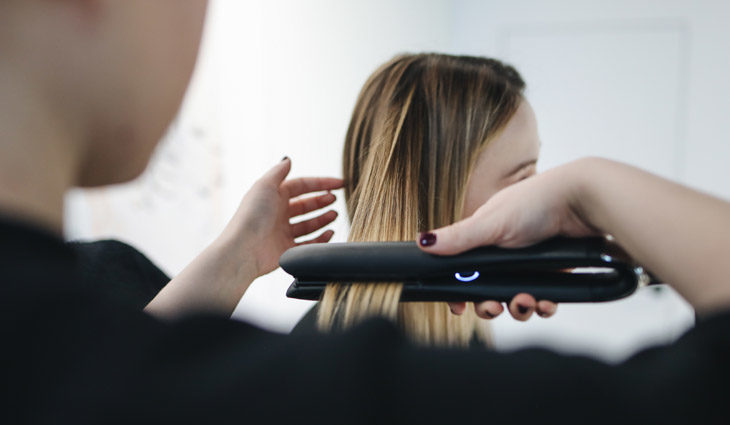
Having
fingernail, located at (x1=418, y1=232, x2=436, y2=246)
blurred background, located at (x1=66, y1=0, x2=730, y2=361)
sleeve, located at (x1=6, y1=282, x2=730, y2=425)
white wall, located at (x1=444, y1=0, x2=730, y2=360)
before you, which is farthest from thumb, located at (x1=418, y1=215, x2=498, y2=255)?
white wall, located at (x1=444, y1=0, x2=730, y2=360)

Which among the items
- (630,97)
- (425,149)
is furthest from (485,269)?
(630,97)

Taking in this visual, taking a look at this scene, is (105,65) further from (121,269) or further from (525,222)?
(121,269)

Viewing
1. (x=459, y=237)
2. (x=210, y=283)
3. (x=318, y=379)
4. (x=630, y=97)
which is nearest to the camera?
(x=318, y=379)

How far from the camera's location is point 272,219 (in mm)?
880

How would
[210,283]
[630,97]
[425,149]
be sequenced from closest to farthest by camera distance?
[210,283]
[425,149]
[630,97]

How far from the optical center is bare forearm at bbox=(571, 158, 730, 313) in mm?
320

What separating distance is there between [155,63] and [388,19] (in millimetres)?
2342

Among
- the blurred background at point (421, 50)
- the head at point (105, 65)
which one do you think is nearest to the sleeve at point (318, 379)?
the head at point (105, 65)

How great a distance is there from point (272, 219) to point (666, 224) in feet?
2.10

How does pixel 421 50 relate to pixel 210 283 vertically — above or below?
above

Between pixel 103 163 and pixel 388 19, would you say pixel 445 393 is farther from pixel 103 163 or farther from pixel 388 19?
pixel 388 19

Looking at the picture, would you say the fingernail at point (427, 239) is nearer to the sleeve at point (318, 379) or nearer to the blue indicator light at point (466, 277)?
the blue indicator light at point (466, 277)

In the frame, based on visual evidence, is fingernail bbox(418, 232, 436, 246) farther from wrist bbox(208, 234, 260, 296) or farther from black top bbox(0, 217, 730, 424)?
wrist bbox(208, 234, 260, 296)

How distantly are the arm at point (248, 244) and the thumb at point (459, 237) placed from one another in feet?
1.33
